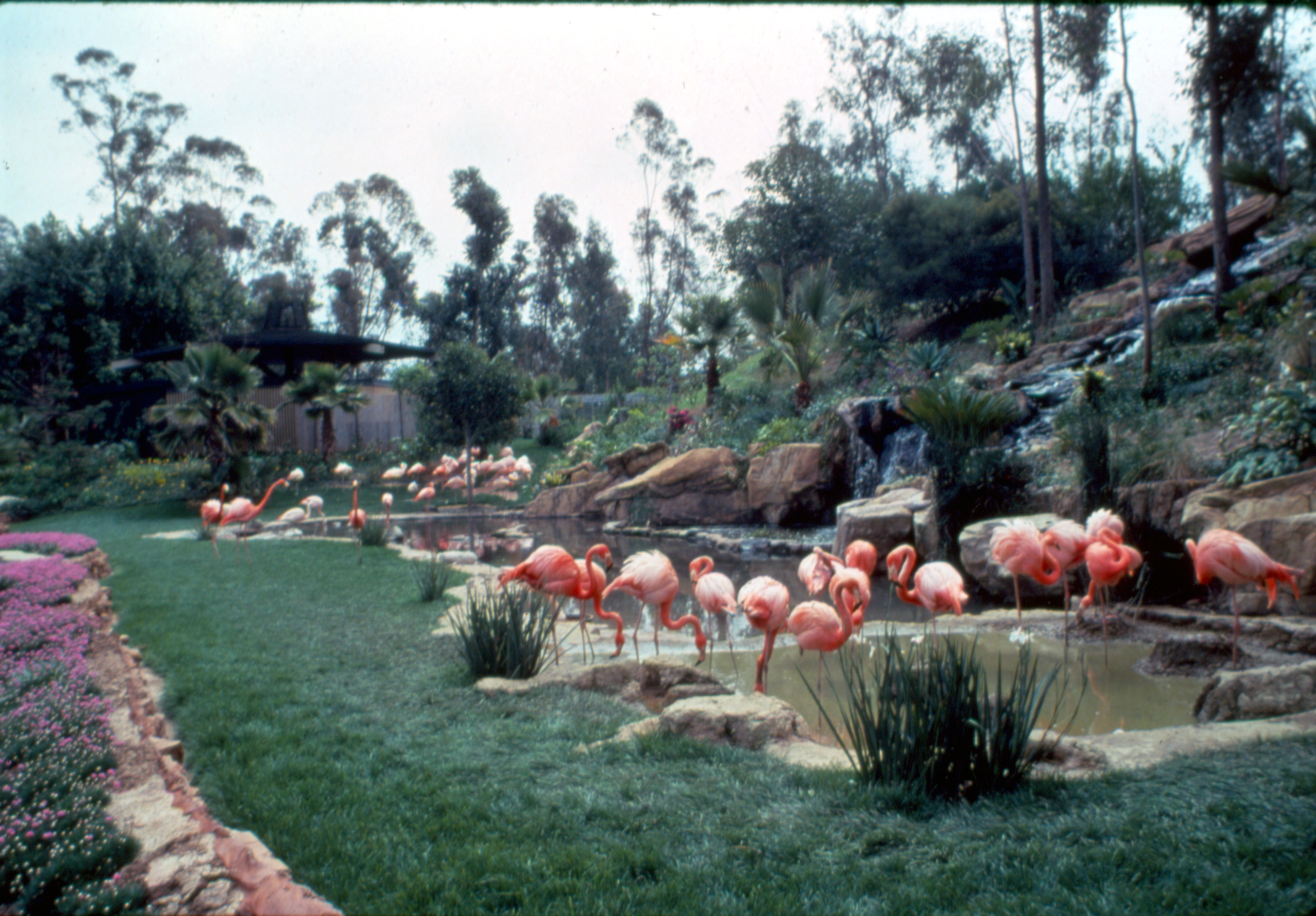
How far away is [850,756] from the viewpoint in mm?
2711

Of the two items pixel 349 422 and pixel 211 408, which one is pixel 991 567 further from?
pixel 349 422

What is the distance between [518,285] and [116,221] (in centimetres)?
2351

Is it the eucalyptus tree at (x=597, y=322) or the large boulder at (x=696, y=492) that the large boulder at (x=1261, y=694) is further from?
the eucalyptus tree at (x=597, y=322)

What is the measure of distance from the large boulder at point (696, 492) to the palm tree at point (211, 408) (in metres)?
7.96

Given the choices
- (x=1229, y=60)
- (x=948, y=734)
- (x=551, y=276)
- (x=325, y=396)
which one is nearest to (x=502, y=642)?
(x=948, y=734)

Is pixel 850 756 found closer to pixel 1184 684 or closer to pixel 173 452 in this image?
pixel 1184 684

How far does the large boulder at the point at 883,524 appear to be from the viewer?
27.8ft

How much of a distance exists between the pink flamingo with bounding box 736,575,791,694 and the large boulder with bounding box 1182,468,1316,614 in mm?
3662

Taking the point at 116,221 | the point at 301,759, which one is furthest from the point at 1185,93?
the point at 116,221

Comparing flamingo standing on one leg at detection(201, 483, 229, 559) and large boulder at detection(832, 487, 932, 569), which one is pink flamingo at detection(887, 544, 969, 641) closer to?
large boulder at detection(832, 487, 932, 569)

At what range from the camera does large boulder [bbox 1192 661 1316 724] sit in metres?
3.37

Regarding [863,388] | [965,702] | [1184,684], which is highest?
[863,388]

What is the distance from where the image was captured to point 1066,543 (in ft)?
16.8

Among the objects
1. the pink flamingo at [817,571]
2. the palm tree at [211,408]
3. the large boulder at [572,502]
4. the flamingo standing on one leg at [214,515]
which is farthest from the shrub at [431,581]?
the palm tree at [211,408]
